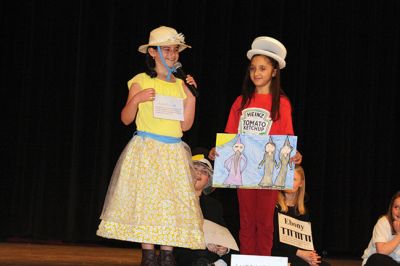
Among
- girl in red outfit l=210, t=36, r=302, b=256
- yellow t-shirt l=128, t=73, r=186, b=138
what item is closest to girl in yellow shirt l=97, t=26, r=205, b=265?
yellow t-shirt l=128, t=73, r=186, b=138

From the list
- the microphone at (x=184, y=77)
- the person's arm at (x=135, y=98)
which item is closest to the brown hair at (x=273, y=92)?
the microphone at (x=184, y=77)

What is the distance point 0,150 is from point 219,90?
2.06 metres

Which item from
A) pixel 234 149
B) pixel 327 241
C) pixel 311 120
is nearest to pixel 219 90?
pixel 311 120

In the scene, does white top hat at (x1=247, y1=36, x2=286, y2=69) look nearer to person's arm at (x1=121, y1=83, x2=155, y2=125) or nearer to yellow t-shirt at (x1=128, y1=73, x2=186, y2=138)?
yellow t-shirt at (x1=128, y1=73, x2=186, y2=138)

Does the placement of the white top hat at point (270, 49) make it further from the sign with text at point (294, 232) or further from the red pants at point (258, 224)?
the sign with text at point (294, 232)

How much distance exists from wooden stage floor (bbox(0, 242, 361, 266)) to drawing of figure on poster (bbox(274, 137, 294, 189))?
5.32 ft

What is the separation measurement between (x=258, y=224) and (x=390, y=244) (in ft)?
3.23

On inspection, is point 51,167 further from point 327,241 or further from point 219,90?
point 327,241

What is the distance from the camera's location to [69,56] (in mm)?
6176

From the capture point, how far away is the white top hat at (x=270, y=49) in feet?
13.3

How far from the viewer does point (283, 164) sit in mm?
3887

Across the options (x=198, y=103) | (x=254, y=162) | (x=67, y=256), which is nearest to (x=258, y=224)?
(x=254, y=162)

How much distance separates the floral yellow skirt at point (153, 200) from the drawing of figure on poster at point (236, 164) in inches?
9.2

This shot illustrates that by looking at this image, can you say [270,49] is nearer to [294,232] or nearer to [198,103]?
[294,232]
